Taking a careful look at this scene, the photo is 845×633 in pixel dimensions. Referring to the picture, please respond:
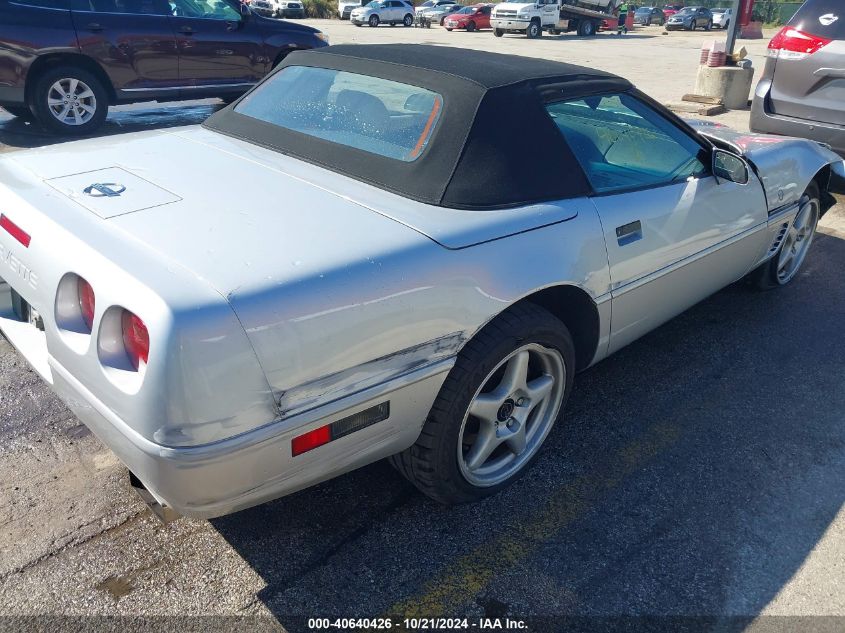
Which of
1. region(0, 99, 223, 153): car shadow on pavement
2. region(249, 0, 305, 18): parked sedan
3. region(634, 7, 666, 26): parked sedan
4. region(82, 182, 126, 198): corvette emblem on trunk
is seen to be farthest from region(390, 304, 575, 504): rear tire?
region(634, 7, 666, 26): parked sedan

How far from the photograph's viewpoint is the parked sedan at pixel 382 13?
34.1 m

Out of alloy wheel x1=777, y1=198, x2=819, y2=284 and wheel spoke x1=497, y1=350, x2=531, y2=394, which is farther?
alloy wheel x1=777, y1=198, x2=819, y2=284

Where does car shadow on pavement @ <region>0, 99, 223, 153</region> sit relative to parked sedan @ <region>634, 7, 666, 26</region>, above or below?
above

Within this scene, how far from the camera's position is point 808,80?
6.41 meters

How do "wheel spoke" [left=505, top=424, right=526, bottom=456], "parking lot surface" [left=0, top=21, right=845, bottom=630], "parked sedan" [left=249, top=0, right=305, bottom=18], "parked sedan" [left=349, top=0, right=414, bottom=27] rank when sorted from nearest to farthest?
"parking lot surface" [left=0, top=21, right=845, bottom=630] < "wheel spoke" [left=505, top=424, right=526, bottom=456] < "parked sedan" [left=349, top=0, right=414, bottom=27] < "parked sedan" [left=249, top=0, right=305, bottom=18]

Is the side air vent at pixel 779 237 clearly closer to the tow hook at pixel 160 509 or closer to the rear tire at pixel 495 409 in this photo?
the rear tire at pixel 495 409

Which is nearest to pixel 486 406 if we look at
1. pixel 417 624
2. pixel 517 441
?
pixel 517 441

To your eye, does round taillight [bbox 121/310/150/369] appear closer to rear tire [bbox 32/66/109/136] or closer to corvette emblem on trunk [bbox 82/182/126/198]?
corvette emblem on trunk [bbox 82/182/126/198]

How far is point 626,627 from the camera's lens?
2199mm

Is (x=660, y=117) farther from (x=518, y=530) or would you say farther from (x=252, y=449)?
(x=252, y=449)

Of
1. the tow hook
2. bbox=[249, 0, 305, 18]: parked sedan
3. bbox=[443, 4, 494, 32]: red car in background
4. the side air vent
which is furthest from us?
bbox=[249, 0, 305, 18]: parked sedan

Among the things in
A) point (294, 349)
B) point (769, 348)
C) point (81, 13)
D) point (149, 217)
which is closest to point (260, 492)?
point (294, 349)

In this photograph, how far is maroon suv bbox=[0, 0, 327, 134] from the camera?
24.2ft

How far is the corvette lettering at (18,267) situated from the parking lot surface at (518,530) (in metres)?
0.87
